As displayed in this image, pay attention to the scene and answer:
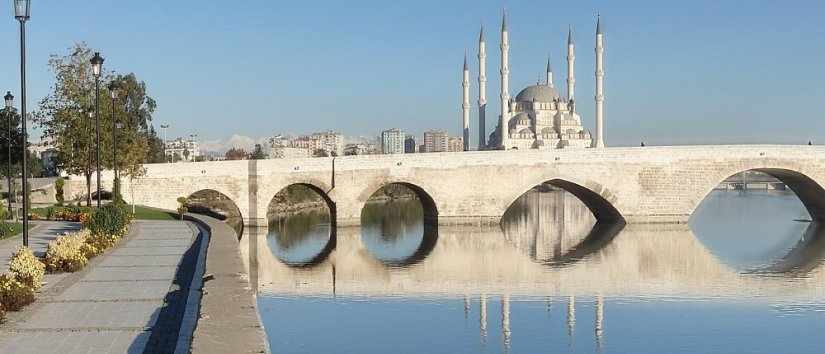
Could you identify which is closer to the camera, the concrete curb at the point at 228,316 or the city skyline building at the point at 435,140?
the concrete curb at the point at 228,316

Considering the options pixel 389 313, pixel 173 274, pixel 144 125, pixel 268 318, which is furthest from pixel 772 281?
pixel 144 125

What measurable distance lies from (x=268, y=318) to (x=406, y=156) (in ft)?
64.6

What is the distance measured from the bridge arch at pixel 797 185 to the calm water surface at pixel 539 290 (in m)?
2.28

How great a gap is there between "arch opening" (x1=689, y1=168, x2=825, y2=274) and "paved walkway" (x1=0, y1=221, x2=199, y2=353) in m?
14.8

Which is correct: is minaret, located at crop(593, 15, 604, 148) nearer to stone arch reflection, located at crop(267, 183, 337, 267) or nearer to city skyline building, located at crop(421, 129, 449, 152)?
stone arch reflection, located at crop(267, 183, 337, 267)

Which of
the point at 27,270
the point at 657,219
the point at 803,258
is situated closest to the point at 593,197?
the point at 657,219

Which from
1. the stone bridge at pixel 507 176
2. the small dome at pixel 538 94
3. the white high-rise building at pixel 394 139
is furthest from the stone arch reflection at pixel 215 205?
the white high-rise building at pixel 394 139

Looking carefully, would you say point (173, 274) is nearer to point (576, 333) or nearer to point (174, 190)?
point (576, 333)

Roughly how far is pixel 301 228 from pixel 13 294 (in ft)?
82.9

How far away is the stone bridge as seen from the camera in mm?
30891

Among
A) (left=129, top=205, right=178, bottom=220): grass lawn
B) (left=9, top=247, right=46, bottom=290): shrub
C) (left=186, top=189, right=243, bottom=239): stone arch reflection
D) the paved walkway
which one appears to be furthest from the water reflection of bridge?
(left=186, top=189, right=243, bottom=239): stone arch reflection

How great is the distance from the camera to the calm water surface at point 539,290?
11.9m

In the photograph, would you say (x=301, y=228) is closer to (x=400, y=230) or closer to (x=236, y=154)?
(x=400, y=230)

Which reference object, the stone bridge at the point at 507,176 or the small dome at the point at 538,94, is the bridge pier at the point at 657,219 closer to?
the stone bridge at the point at 507,176
